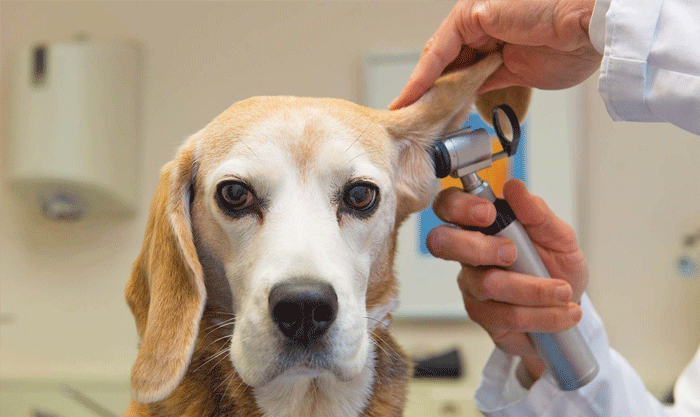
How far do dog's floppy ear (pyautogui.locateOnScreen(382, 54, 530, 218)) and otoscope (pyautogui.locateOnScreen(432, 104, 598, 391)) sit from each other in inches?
1.2

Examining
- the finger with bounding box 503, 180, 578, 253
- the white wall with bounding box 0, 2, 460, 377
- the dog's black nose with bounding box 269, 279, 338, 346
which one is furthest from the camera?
the white wall with bounding box 0, 2, 460, 377

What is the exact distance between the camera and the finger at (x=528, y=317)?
1015 millimetres

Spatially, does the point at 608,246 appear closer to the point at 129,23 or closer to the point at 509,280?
the point at 509,280

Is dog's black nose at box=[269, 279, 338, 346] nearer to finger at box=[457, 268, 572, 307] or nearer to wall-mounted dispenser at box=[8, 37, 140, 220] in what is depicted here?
finger at box=[457, 268, 572, 307]

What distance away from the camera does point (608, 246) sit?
2602 mm

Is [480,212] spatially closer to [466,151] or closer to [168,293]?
[466,151]

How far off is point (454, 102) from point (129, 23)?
93.0 inches

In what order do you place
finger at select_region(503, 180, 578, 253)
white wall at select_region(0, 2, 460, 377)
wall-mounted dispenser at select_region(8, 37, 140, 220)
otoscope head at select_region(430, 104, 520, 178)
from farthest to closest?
1. white wall at select_region(0, 2, 460, 377)
2. wall-mounted dispenser at select_region(8, 37, 140, 220)
3. finger at select_region(503, 180, 578, 253)
4. otoscope head at select_region(430, 104, 520, 178)

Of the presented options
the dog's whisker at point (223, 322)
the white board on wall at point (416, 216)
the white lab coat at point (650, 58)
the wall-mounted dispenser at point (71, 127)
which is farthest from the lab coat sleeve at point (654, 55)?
the wall-mounted dispenser at point (71, 127)

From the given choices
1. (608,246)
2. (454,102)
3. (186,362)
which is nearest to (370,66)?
(608,246)

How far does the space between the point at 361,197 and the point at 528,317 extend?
39 cm

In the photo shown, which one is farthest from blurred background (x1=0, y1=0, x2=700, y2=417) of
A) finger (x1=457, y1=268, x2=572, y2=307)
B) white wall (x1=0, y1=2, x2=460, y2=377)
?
finger (x1=457, y1=268, x2=572, y2=307)

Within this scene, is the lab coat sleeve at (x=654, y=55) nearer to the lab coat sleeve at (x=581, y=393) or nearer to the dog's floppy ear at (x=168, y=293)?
the lab coat sleeve at (x=581, y=393)

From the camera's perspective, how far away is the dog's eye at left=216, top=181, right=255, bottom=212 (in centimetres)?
90
